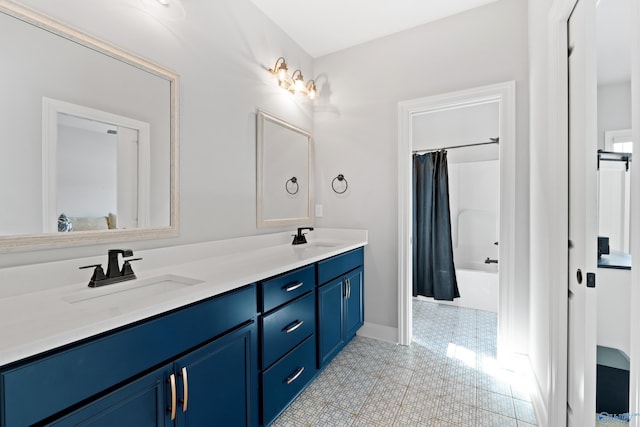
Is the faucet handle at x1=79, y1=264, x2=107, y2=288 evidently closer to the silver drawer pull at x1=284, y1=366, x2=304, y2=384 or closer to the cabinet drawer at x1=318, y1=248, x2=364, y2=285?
the silver drawer pull at x1=284, y1=366, x2=304, y2=384

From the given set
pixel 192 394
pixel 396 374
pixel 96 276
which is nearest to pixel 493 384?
pixel 396 374

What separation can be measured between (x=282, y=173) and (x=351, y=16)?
136 centimetres

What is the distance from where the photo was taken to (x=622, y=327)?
55.1 inches

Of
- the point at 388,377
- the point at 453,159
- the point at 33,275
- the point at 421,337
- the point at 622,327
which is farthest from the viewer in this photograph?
the point at 453,159

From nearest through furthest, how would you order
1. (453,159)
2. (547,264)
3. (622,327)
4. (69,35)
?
(69,35) < (622,327) < (547,264) < (453,159)

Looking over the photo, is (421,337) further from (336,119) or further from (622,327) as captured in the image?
(336,119)

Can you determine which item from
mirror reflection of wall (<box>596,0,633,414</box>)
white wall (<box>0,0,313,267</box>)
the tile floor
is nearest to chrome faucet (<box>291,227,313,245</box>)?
white wall (<box>0,0,313,267</box>)

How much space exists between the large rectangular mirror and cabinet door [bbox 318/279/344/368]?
1062 millimetres

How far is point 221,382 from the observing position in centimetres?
116

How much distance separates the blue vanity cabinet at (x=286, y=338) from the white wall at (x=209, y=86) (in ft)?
1.99

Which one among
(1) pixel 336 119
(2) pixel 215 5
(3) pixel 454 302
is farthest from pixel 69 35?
(3) pixel 454 302

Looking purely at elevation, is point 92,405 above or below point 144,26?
below

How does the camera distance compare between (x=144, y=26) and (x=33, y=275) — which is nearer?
(x=33, y=275)

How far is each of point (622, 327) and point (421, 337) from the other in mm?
1426
